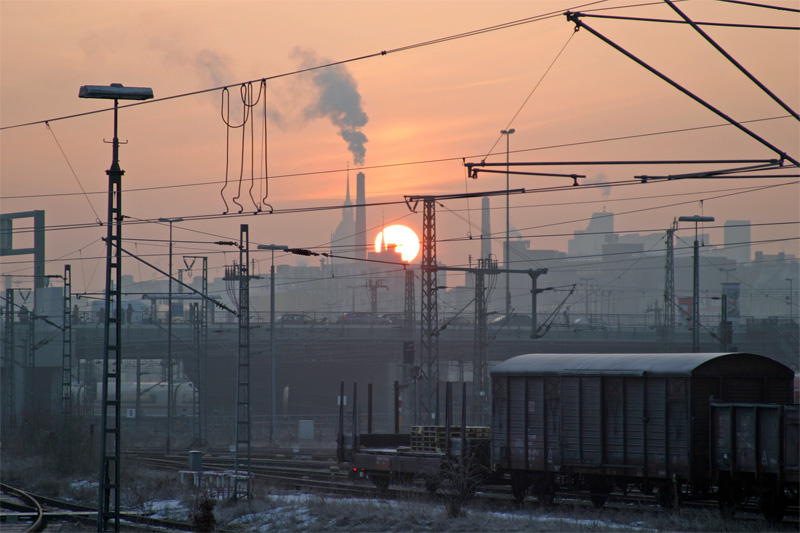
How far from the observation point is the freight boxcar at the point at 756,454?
1652cm

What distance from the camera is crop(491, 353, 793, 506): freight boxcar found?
19.0 m

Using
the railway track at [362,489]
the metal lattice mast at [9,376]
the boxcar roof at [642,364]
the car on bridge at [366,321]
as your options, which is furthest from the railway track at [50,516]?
the car on bridge at [366,321]

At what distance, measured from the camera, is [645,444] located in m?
19.5

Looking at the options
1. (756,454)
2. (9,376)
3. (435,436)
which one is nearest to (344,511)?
(435,436)

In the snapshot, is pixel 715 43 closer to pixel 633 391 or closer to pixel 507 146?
pixel 633 391

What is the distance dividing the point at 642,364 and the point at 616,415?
53.3 inches

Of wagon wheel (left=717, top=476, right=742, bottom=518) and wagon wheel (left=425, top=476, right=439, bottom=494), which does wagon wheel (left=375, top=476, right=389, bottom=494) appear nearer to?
wagon wheel (left=425, top=476, right=439, bottom=494)

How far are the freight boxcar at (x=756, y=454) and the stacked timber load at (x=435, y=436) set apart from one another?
705cm

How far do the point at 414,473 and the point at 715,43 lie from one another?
15404mm

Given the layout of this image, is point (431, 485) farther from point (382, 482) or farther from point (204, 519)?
point (204, 519)

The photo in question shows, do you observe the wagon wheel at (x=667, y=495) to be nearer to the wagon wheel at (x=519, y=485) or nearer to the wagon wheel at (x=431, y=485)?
the wagon wheel at (x=519, y=485)

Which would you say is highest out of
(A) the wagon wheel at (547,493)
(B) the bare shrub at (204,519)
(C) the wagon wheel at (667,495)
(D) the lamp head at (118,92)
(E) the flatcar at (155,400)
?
(D) the lamp head at (118,92)

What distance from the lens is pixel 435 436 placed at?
2378 centimetres

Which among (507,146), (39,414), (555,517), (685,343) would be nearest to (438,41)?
(555,517)
